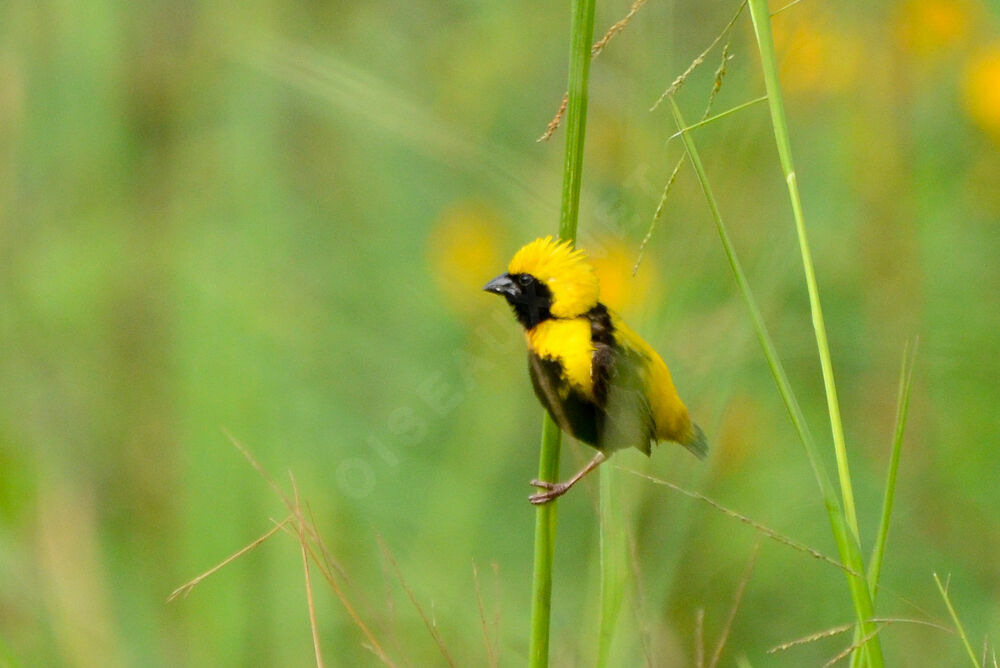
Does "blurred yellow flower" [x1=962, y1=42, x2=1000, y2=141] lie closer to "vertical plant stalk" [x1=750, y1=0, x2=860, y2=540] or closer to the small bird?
the small bird

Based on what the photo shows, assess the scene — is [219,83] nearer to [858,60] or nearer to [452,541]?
[452,541]

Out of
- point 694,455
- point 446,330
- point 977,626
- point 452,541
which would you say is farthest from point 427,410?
point 977,626

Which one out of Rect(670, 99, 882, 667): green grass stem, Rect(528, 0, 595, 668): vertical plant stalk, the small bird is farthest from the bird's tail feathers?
Rect(670, 99, 882, 667): green grass stem

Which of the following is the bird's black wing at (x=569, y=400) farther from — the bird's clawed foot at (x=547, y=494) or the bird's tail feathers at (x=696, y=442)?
the bird's clawed foot at (x=547, y=494)

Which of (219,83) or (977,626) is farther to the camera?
(219,83)

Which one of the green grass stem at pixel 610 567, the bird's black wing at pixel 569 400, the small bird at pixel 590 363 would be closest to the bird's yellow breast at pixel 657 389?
the small bird at pixel 590 363

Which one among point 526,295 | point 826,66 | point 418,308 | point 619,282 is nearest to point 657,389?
point 526,295
